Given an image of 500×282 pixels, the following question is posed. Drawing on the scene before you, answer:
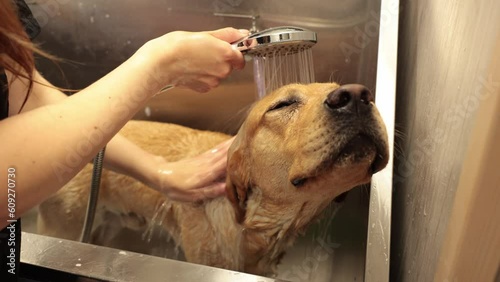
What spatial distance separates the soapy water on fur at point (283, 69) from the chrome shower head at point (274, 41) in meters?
0.09

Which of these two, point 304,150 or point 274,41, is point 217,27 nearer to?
point 274,41

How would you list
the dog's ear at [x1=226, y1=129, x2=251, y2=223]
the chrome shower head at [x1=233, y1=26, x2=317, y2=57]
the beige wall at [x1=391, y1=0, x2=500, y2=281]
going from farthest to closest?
the dog's ear at [x1=226, y1=129, x2=251, y2=223], the chrome shower head at [x1=233, y1=26, x2=317, y2=57], the beige wall at [x1=391, y1=0, x2=500, y2=281]

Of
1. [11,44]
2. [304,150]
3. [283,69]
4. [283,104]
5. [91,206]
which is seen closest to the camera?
[11,44]

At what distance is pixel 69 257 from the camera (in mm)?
1106

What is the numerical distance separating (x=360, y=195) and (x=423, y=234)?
612 mm

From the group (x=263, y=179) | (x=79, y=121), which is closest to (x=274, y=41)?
(x=263, y=179)

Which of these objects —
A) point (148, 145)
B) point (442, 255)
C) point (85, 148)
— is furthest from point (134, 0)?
point (442, 255)

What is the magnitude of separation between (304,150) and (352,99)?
19cm

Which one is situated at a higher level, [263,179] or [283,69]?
[283,69]

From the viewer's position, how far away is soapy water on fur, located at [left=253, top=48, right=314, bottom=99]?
1511 millimetres

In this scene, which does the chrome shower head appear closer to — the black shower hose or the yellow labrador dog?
the yellow labrador dog

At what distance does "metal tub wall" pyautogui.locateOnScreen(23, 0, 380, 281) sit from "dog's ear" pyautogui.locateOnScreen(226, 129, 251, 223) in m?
0.36

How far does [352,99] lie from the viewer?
43.6 inches

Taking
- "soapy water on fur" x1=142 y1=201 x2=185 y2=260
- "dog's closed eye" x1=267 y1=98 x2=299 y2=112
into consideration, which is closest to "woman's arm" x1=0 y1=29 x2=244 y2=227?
"dog's closed eye" x1=267 y1=98 x2=299 y2=112
